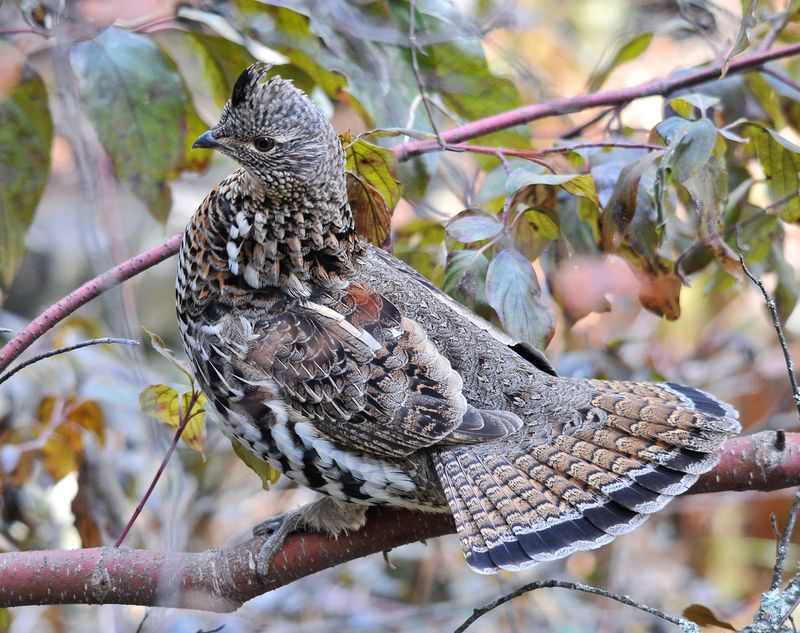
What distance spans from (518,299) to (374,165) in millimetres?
583

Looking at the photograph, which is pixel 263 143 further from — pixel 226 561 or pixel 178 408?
pixel 226 561

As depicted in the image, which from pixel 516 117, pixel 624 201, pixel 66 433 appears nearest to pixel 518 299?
pixel 624 201

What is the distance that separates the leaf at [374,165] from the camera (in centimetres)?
271

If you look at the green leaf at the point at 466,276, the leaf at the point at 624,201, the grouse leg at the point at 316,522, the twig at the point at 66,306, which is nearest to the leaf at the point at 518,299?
the green leaf at the point at 466,276

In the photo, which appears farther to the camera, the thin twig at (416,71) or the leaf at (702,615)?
the thin twig at (416,71)

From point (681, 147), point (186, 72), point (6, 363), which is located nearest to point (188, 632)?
point (6, 363)

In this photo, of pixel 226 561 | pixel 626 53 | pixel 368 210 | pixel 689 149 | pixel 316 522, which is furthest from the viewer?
pixel 626 53

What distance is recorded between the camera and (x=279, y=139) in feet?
8.96

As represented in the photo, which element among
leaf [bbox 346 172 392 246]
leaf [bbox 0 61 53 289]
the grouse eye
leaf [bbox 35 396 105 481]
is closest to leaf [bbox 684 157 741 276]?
leaf [bbox 346 172 392 246]

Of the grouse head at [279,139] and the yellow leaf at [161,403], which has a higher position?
the grouse head at [279,139]

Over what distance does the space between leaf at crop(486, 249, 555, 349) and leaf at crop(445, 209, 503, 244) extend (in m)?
0.08

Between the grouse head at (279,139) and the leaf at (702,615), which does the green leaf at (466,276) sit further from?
the leaf at (702,615)

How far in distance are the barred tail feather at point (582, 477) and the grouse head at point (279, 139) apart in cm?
88

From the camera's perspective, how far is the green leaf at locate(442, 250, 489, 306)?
278 cm
